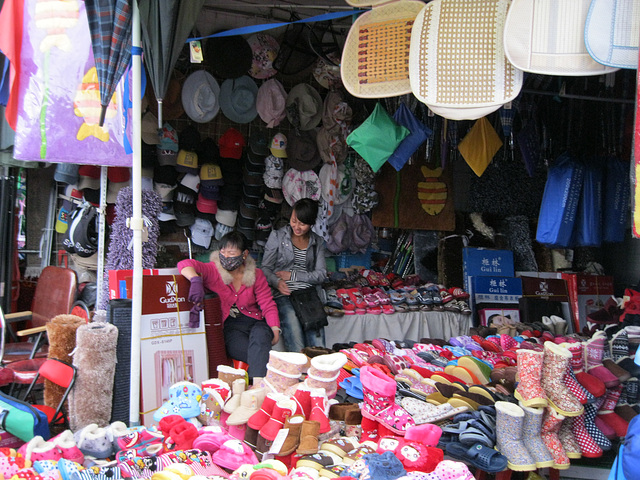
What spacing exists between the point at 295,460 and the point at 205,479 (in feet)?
1.29

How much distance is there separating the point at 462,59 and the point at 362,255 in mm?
3740

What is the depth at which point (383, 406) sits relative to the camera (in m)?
2.31

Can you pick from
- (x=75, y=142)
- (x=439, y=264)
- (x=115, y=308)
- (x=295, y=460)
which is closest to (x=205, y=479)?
(x=295, y=460)

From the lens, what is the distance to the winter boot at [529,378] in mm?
2445

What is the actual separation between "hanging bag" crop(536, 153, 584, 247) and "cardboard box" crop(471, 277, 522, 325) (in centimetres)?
136

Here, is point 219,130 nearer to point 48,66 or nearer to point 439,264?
point 48,66

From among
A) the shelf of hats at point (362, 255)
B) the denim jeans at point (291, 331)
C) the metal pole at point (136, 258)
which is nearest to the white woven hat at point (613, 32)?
the shelf of hats at point (362, 255)

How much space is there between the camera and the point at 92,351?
9.21ft

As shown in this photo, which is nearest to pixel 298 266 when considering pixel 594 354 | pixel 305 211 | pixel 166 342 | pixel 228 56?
pixel 305 211

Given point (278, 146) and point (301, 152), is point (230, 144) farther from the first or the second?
point (301, 152)

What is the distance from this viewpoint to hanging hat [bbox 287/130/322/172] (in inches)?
222

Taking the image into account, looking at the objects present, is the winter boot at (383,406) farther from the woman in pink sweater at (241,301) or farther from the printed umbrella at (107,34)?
the printed umbrella at (107,34)

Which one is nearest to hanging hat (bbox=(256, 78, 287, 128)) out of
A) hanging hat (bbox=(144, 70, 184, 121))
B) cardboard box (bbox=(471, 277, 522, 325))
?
hanging hat (bbox=(144, 70, 184, 121))

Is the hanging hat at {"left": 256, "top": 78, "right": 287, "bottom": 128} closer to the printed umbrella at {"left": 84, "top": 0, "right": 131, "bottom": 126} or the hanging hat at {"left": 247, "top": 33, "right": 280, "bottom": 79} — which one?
the hanging hat at {"left": 247, "top": 33, "right": 280, "bottom": 79}
